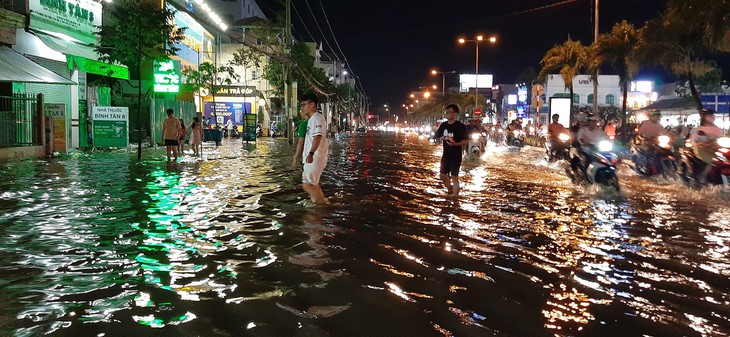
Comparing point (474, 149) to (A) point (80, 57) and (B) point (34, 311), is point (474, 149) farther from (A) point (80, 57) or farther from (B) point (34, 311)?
(B) point (34, 311)

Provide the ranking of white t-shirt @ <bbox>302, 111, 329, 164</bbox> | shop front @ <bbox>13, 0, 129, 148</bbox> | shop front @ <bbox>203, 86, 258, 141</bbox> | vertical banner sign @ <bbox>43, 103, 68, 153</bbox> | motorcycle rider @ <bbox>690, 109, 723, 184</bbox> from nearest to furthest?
white t-shirt @ <bbox>302, 111, 329, 164</bbox>
motorcycle rider @ <bbox>690, 109, 723, 184</bbox>
vertical banner sign @ <bbox>43, 103, 68, 153</bbox>
shop front @ <bbox>13, 0, 129, 148</bbox>
shop front @ <bbox>203, 86, 258, 141</bbox>

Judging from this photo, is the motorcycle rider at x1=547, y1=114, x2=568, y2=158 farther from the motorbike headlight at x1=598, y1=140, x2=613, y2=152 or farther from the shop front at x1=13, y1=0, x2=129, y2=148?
the shop front at x1=13, y1=0, x2=129, y2=148

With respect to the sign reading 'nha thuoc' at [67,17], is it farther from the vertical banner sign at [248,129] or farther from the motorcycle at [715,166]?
the motorcycle at [715,166]

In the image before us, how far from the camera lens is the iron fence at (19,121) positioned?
19016 millimetres

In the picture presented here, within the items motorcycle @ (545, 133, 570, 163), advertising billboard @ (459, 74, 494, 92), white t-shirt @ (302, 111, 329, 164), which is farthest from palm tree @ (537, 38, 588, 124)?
advertising billboard @ (459, 74, 494, 92)

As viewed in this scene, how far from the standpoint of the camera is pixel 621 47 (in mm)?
30750

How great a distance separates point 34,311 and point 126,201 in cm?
584

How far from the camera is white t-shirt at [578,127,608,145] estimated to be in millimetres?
12398

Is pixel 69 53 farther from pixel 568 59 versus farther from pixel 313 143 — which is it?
pixel 568 59

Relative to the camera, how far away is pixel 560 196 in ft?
36.2

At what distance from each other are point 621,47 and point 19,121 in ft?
85.5

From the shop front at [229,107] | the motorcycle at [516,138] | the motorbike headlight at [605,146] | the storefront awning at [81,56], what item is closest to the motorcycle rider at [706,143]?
the motorbike headlight at [605,146]

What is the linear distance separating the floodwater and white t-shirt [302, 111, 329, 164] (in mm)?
788

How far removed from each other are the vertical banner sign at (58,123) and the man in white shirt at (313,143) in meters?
15.5
